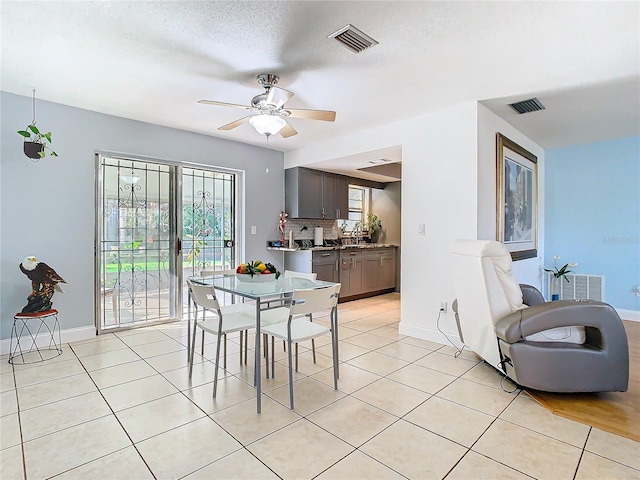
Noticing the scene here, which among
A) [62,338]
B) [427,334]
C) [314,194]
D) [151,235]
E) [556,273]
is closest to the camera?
[62,338]

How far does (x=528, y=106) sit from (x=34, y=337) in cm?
551

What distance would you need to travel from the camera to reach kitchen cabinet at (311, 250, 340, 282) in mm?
5281

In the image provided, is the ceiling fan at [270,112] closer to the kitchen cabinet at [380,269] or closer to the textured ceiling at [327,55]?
the textured ceiling at [327,55]

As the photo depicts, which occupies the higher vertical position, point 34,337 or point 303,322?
point 303,322

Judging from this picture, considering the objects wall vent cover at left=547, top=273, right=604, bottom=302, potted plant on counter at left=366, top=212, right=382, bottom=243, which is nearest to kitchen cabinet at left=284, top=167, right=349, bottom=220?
potted plant on counter at left=366, top=212, right=382, bottom=243

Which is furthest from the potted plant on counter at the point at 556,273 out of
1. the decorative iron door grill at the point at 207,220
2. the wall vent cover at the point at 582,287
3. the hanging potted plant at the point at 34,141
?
the hanging potted plant at the point at 34,141

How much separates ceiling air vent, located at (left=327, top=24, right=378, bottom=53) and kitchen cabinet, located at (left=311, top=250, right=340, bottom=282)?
3276mm

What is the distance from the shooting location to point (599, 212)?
500cm

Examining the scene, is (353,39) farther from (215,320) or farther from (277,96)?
(215,320)

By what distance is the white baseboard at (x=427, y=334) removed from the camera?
3609 millimetres

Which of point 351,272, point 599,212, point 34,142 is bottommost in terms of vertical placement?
point 351,272

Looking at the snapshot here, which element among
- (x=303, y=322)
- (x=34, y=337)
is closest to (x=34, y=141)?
(x=34, y=337)

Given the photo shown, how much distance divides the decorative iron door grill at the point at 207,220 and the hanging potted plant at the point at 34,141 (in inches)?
60.4

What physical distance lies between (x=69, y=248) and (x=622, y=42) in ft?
16.8
